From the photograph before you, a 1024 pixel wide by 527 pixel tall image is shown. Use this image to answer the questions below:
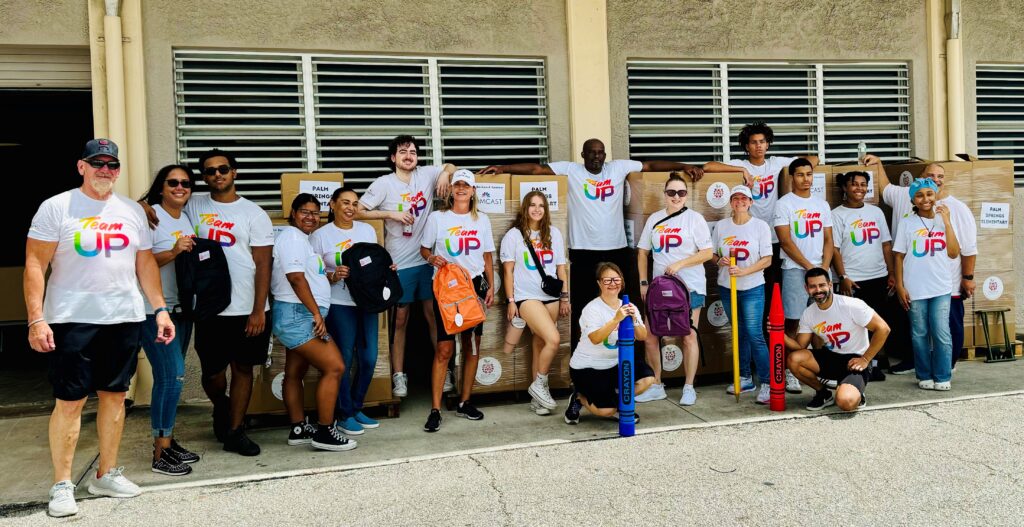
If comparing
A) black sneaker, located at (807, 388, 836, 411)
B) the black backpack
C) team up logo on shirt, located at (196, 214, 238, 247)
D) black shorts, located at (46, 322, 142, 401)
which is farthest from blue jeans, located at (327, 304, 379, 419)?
black sneaker, located at (807, 388, 836, 411)

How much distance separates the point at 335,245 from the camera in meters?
5.83

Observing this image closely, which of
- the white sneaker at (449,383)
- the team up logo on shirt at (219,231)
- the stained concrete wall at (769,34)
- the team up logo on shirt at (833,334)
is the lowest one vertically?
the white sneaker at (449,383)

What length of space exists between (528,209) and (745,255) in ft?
6.13

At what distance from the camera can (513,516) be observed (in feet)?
13.5

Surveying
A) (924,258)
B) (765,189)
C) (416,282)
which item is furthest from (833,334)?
(416,282)

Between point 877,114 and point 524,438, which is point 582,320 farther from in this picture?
point 877,114

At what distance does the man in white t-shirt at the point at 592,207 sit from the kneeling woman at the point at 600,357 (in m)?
1.10

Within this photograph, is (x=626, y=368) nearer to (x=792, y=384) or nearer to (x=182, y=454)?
(x=792, y=384)

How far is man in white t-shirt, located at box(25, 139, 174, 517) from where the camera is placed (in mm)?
4328

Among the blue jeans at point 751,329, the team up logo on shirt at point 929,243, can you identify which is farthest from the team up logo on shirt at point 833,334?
the team up logo on shirt at point 929,243

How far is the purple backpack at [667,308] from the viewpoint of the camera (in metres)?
6.23

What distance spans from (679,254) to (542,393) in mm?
1601

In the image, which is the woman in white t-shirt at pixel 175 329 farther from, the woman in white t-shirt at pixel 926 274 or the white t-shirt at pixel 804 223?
the woman in white t-shirt at pixel 926 274

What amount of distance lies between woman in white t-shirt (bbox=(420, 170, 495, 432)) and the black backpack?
46 cm
